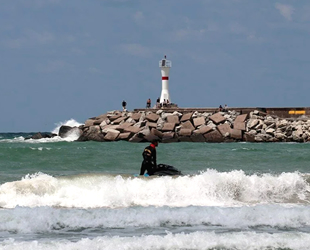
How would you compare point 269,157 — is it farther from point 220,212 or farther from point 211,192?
point 220,212

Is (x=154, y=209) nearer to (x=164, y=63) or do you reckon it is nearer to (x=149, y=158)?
(x=149, y=158)

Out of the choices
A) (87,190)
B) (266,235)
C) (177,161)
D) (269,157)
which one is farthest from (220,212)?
(269,157)

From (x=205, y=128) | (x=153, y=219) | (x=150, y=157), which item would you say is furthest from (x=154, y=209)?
(x=205, y=128)

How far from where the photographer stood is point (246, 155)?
81.7 feet

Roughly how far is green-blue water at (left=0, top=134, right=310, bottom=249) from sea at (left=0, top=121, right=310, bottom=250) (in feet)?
0.05

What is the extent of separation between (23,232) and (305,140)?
27579 millimetres

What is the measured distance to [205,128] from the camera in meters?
35.4

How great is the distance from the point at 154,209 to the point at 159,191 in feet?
8.03

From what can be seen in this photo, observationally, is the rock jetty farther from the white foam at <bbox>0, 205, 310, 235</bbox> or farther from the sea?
the white foam at <bbox>0, 205, 310, 235</bbox>

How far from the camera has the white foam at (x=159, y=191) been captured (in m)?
12.7

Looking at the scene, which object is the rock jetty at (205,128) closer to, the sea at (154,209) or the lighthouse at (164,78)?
the lighthouse at (164,78)

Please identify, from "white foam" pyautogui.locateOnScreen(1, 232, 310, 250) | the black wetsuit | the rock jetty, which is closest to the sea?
"white foam" pyautogui.locateOnScreen(1, 232, 310, 250)

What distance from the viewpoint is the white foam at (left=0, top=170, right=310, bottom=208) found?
12680 millimetres

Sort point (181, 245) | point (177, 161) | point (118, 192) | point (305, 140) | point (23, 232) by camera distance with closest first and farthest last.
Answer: point (181, 245)
point (23, 232)
point (118, 192)
point (177, 161)
point (305, 140)
